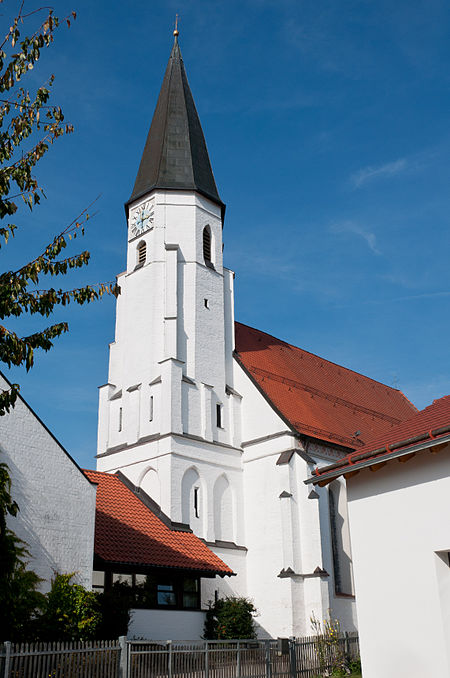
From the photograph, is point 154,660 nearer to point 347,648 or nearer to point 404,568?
point 404,568

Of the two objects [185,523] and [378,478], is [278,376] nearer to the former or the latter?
[185,523]

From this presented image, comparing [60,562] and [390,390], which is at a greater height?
[390,390]

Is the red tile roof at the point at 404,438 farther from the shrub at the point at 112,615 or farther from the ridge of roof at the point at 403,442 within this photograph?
the shrub at the point at 112,615

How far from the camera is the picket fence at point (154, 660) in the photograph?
12969mm

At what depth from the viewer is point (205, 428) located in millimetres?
27469

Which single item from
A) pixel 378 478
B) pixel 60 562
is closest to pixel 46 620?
pixel 60 562

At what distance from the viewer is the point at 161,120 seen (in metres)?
33.3

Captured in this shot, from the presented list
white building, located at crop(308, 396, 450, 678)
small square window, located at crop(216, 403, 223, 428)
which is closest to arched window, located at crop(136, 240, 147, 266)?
small square window, located at crop(216, 403, 223, 428)

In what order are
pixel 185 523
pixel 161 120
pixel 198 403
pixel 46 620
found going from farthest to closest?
1. pixel 161 120
2. pixel 198 403
3. pixel 185 523
4. pixel 46 620

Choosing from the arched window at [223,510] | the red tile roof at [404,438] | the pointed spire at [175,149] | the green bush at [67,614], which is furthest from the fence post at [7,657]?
the pointed spire at [175,149]

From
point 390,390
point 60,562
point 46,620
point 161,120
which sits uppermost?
point 161,120

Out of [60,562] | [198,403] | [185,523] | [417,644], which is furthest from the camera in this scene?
[198,403]

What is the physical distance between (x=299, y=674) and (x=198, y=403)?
1101cm

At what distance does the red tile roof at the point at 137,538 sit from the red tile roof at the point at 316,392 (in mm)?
6280
